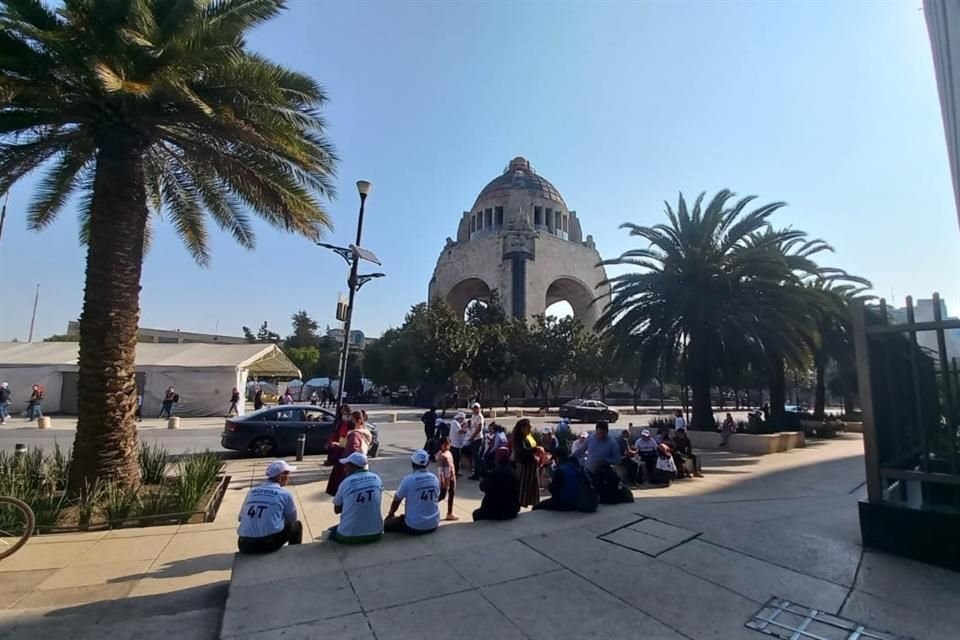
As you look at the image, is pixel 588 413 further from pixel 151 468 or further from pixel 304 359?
pixel 304 359

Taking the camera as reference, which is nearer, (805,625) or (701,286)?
(805,625)

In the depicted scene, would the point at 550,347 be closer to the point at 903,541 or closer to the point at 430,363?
the point at 430,363

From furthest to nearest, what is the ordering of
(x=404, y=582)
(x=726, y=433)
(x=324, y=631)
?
(x=726, y=433) → (x=404, y=582) → (x=324, y=631)

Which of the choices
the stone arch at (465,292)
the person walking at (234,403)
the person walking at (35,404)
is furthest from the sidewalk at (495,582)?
the stone arch at (465,292)

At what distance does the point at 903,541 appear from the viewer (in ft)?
17.3

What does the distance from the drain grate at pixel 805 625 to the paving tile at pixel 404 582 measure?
2.35 m

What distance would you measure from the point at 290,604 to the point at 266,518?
133cm

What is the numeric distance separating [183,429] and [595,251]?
227ft

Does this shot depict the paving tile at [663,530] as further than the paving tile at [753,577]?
Yes

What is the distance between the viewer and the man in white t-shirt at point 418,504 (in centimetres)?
588

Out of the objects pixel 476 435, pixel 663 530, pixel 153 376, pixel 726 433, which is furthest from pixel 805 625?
pixel 153 376

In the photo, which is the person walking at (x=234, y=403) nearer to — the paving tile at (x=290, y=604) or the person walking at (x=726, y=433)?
the person walking at (x=726, y=433)

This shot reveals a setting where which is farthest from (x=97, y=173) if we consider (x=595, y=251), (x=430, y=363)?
(x=595, y=251)

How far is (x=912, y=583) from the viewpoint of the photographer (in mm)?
4590
